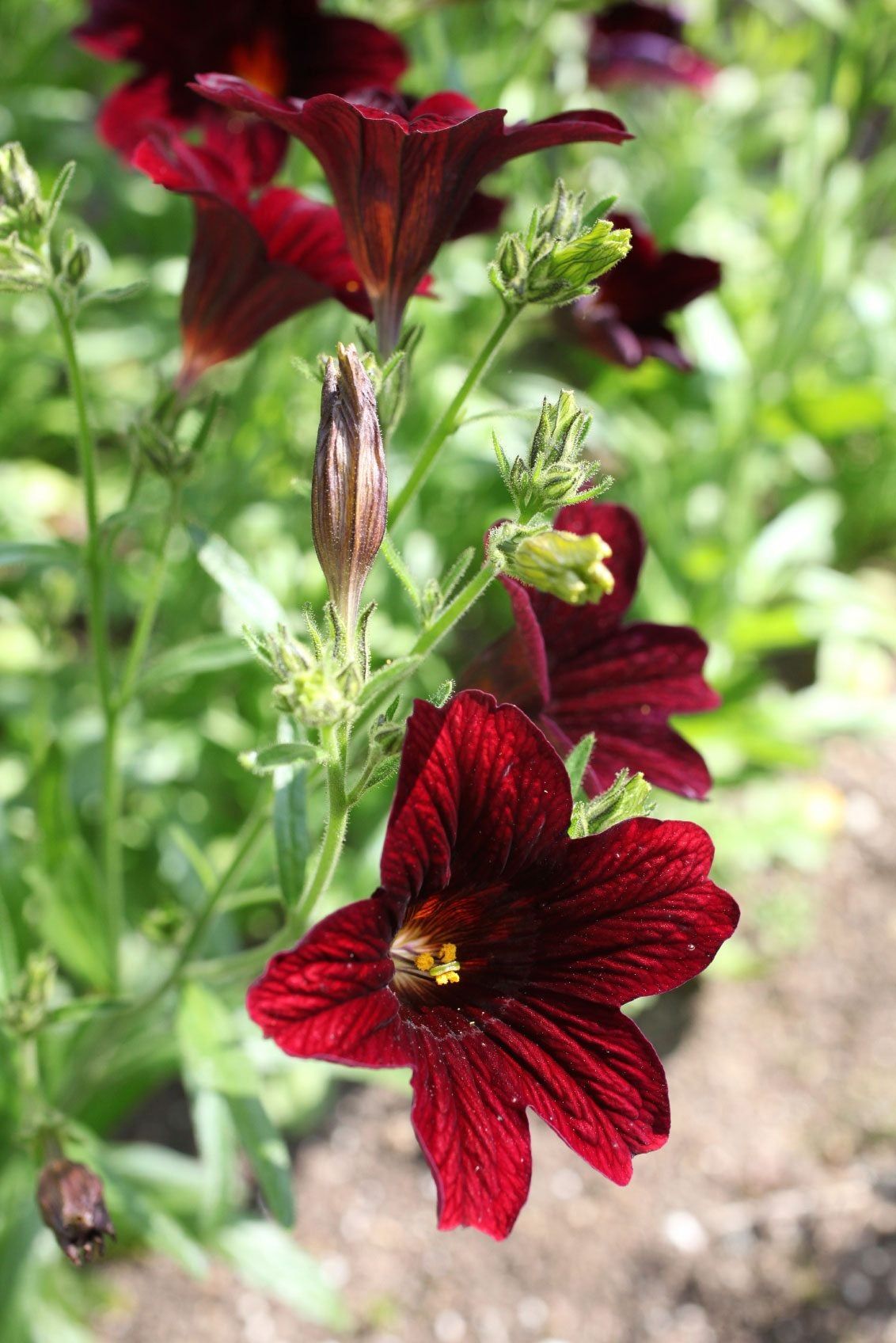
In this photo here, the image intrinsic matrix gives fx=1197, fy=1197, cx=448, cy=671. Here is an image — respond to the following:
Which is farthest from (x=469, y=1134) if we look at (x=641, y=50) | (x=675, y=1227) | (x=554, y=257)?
(x=641, y=50)

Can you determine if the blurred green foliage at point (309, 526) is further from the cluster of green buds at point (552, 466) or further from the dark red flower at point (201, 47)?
the cluster of green buds at point (552, 466)

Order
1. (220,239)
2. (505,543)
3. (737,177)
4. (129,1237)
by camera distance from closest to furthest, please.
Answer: (505,543)
(220,239)
(129,1237)
(737,177)

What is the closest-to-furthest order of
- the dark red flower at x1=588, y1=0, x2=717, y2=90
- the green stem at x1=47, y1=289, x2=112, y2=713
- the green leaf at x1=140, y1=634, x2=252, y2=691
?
the green stem at x1=47, y1=289, x2=112, y2=713, the green leaf at x1=140, y1=634, x2=252, y2=691, the dark red flower at x1=588, y1=0, x2=717, y2=90

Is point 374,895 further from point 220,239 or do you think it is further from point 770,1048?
point 770,1048

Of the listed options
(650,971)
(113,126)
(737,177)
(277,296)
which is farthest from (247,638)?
(737,177)

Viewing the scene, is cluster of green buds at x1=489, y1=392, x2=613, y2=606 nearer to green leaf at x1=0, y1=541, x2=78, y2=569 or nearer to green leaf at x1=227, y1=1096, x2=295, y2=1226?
green leaf at x1=0, y1=541, x2=78, y2=569

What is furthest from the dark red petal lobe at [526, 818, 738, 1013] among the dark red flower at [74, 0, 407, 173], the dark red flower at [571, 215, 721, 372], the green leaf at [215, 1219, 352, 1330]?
the dark red flower at [74, 0, 407, 173]
